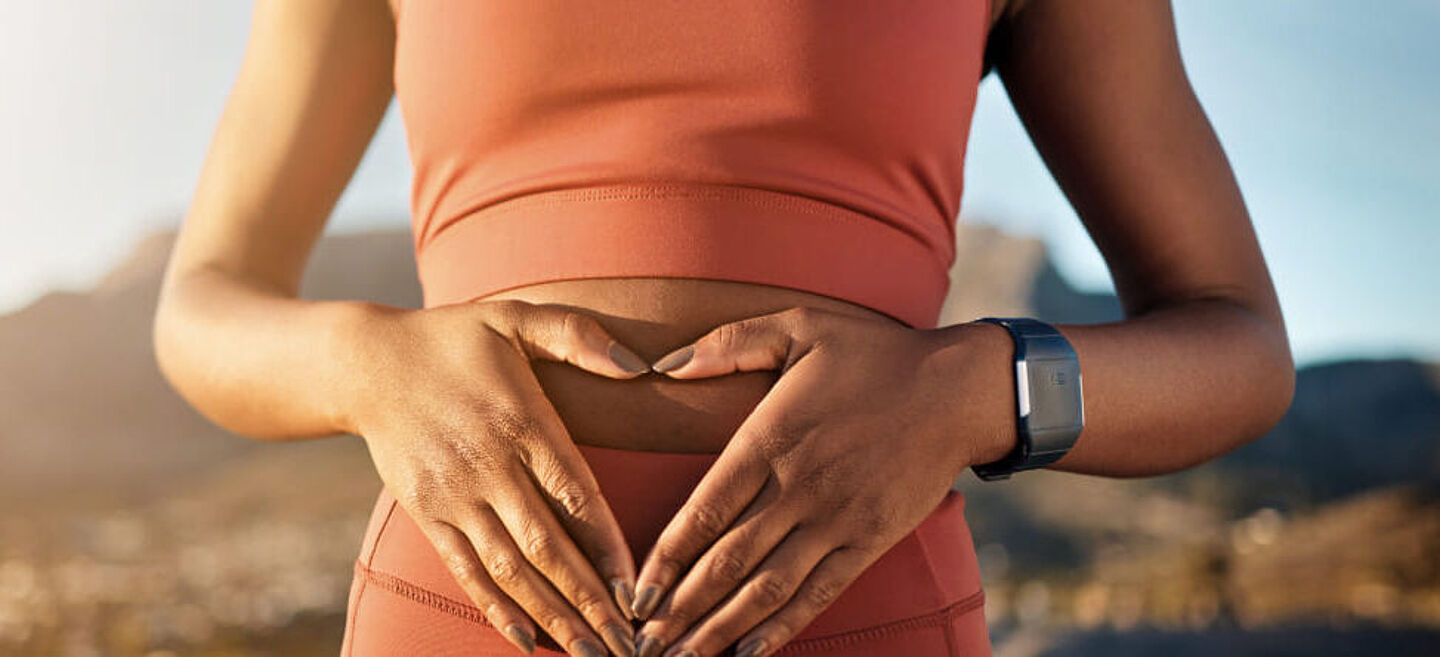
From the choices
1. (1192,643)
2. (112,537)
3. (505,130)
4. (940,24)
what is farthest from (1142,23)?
(112,537)

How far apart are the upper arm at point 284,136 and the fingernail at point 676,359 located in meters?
0.40

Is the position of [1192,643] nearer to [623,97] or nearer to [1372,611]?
[1372,611]

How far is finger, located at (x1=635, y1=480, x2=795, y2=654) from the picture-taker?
496 millimetres

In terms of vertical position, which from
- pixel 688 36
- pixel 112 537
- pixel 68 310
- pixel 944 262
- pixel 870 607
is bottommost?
pixel 112 537

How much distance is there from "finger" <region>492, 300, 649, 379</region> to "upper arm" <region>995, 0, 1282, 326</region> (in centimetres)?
44

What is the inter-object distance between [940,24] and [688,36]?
0.17 m

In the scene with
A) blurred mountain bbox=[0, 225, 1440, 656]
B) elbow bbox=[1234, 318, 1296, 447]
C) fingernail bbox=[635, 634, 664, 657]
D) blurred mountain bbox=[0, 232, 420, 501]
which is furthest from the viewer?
blurred mountain bbox=[0, 232, 420, 501]

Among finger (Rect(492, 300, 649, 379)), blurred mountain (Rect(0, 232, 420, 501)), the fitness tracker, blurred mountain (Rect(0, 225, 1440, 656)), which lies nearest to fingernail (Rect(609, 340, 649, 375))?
finger (Rect(492, 300, 649, 379))

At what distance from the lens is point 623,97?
60 cm

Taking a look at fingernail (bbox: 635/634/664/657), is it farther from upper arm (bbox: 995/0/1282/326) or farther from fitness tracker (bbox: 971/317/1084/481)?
upper arm (bbox: 995/0/1282/326)

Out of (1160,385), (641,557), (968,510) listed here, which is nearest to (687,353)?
(641,557)

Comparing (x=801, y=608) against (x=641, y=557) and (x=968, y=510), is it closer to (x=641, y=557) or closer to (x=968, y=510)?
(x=641, y=557)

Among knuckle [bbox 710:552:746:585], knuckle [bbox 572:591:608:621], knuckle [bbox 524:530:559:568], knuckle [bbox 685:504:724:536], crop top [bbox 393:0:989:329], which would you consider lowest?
knuckle [bbox 572:591:608:621]

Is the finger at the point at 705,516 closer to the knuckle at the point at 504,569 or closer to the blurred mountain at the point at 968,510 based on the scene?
the knuckle at the point at 504,569
